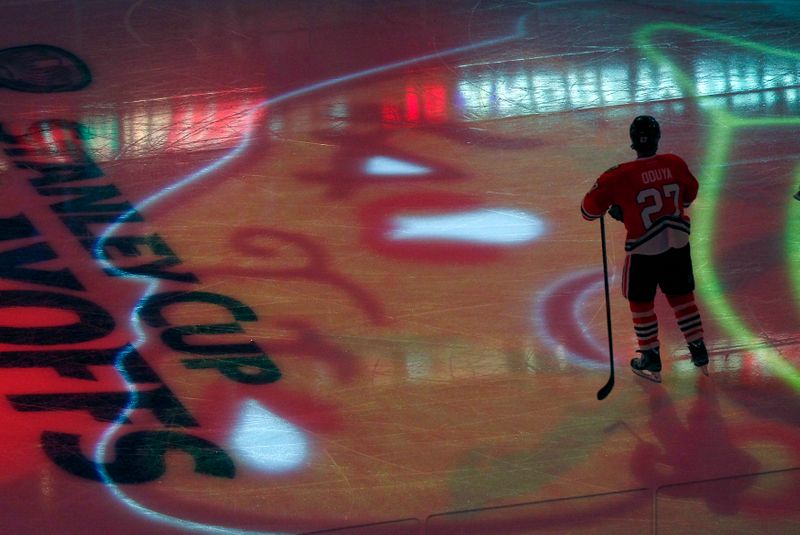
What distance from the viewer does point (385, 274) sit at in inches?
221

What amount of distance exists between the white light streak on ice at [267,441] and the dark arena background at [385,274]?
13 mm

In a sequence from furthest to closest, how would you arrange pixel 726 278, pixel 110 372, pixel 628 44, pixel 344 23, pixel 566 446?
pixel 344 23
pixel 628 44
pixel 726 278
pixel 110 372
pixel 566 446

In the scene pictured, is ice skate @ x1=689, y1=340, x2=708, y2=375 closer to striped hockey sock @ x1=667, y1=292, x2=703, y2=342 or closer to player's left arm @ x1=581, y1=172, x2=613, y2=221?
striped hockey sock @ x1=667, y1=292, x2=703, y2=342

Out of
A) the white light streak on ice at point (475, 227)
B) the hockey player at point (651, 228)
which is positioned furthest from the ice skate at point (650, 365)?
the white light streak on ice at point (475, 227)

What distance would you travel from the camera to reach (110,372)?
16.3 ft

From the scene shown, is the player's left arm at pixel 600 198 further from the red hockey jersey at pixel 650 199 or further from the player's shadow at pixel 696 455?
the player's shadow at pixel 696 455

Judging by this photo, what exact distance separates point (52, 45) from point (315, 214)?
371cm

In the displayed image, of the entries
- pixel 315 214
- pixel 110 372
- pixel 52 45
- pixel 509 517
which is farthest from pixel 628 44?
pixel 509 517

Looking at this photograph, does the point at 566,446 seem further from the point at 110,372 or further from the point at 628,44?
the point at 628,44

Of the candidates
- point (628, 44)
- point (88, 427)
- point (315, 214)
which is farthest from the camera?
point (628, 44)

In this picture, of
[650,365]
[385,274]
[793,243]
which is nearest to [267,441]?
[385,274]

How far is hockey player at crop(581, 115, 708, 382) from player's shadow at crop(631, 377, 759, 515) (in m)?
0.29

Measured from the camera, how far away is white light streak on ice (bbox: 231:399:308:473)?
169 inches

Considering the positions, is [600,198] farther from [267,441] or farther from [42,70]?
[42,70]
